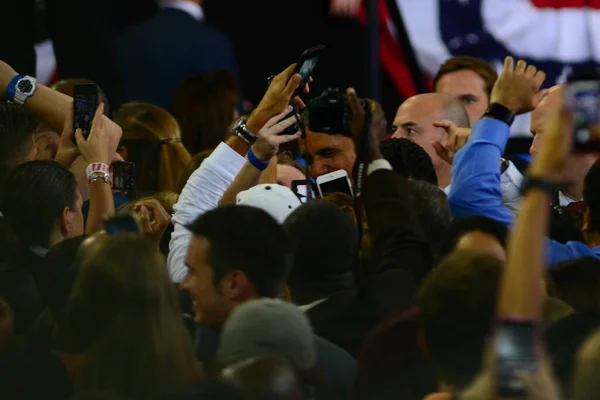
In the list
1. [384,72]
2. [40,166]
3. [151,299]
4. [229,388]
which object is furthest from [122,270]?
[384,72]

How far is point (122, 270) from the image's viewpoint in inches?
130

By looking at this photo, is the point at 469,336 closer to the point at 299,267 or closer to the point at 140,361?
the point at 140,361

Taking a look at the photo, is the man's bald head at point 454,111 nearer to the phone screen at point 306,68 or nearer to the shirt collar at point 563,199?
the shirt collar at point 563,199

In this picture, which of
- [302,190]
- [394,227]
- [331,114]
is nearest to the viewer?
[394,227]

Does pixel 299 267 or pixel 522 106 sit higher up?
pixel 522 106

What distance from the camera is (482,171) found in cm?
463

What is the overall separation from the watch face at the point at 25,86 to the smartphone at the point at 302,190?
962mm

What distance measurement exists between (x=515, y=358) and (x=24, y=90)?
2.99 m

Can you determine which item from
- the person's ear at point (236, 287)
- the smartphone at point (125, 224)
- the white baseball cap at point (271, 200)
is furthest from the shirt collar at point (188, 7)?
the smartphone at point (125, 224)

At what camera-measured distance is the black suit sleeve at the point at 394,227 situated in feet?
14.0

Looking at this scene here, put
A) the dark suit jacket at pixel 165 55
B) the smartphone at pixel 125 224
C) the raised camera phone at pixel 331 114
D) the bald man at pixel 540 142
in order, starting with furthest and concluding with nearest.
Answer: the dark suit jacket at pixel 165 55 → the bald man at pixel 540 142 → the raised camera phone at pixel 331 114 → the smartphone at pixel 125 224

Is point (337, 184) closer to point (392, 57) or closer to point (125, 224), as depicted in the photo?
point (125, 224)

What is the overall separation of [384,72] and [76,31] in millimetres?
1658

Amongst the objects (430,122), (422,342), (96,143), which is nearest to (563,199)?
(430,122)
